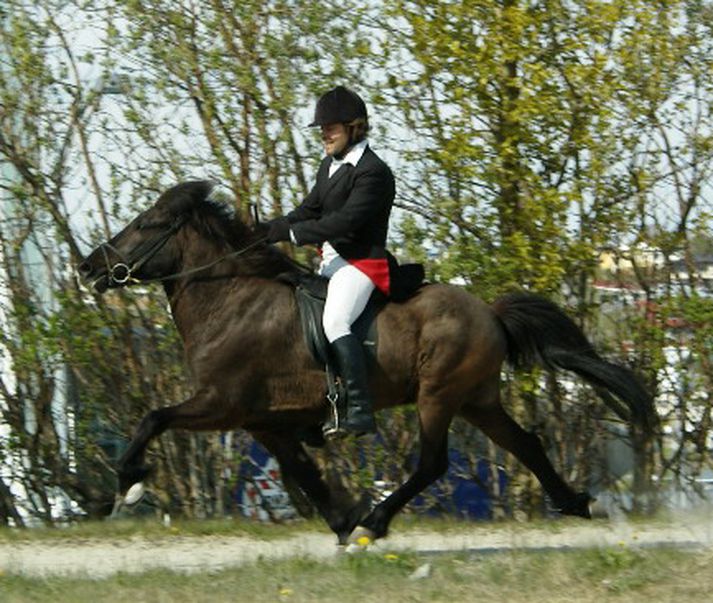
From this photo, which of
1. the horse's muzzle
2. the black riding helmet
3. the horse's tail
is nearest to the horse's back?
the horse's tail

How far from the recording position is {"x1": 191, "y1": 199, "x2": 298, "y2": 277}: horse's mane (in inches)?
376

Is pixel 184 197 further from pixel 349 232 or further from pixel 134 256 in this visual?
pixel 349 232

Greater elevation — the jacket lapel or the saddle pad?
the jacket lapel

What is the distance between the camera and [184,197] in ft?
31.4

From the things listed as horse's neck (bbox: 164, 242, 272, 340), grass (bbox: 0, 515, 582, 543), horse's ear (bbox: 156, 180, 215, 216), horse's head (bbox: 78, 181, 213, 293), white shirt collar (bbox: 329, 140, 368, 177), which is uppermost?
white shirt collar (bbox: 329, 140, 368, 177)

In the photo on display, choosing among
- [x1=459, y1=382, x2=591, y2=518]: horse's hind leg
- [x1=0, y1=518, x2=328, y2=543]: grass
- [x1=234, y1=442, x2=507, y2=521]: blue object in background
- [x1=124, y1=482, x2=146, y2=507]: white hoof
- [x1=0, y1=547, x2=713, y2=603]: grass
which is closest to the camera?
[x1=0, y1=547, x2=713, y2=603]: grass

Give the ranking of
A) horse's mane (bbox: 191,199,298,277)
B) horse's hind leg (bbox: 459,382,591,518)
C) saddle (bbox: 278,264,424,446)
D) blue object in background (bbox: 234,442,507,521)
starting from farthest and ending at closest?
blue object in background (bbox: 234,442,507,521) < horse's hind leg (bbox: 459,382,591,518) < horse's mane (bbox: 191,199,298,277) < saddle (bbox: 278,264,424,446)

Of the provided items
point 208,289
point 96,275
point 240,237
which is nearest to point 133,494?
A: point 208,289

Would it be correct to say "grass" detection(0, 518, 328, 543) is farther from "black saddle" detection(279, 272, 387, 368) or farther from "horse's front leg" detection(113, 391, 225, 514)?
"black saddle" detection(279, 272, 387, 368)

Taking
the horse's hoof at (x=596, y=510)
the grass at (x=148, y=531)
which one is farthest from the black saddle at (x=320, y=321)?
the horse's hoof at (x=596, y=510)

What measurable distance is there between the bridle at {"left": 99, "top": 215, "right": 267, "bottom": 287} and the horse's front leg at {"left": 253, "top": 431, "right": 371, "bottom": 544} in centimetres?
116

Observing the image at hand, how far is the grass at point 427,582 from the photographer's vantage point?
284 inches

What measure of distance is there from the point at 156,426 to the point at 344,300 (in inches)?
53.8

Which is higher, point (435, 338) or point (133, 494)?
point (435, 338)
